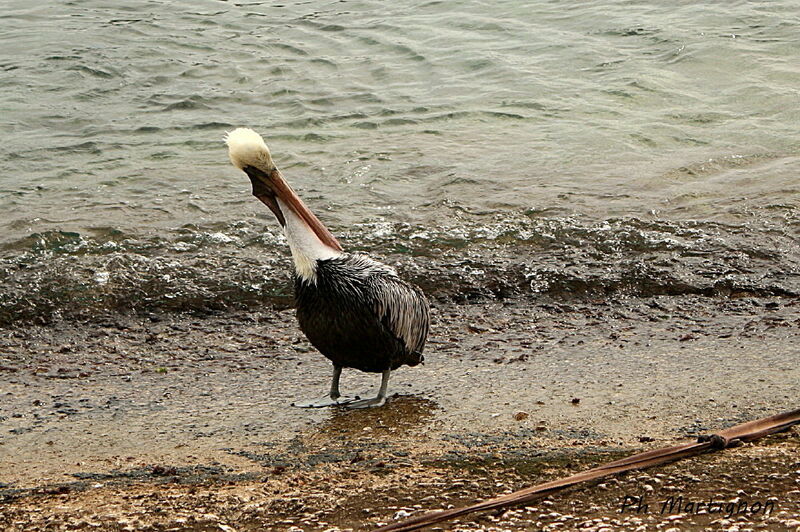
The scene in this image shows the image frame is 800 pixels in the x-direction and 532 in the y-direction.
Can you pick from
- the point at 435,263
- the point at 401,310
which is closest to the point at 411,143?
the point at 435,263

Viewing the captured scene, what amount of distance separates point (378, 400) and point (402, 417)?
260mm

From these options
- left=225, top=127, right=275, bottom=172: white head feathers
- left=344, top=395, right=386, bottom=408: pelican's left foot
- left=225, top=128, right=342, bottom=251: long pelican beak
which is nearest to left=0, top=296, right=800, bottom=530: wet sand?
left=344, top=395, right=386, bottom=408: pelican's left foot

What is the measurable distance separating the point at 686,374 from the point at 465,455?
1.38 metres

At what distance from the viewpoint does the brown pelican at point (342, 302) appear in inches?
184

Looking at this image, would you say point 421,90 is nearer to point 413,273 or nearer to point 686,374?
point 413,273

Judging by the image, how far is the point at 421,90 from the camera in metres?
10.7

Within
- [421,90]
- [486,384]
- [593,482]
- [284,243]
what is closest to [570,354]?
[486,384]

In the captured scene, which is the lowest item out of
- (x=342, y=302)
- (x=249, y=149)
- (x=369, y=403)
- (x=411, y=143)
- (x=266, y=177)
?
(x=369, y=403)

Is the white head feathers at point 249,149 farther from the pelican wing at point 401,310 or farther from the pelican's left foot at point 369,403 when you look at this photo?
the pelican's left foot at point 369,403

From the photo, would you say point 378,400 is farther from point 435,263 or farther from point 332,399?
point 435,263

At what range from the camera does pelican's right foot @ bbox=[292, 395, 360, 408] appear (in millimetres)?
4668

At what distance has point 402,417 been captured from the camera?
4500 millimetres

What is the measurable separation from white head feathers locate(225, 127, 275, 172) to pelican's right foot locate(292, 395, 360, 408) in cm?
116

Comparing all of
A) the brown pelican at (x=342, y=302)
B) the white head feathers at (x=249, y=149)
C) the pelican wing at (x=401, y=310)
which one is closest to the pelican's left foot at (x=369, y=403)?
the brown pelican at (x=342, y=302)
